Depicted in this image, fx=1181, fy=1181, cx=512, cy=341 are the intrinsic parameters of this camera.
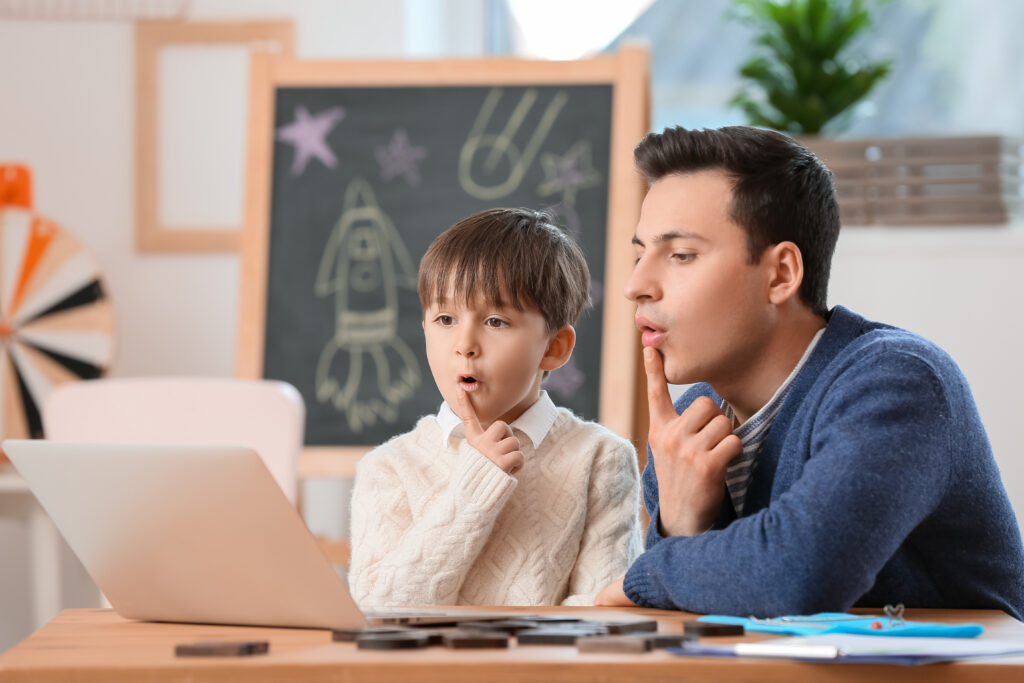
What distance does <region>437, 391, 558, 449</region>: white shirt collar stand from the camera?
4.48 ft

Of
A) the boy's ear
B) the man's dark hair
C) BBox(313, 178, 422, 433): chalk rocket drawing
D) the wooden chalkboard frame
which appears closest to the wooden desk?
the man's dark hair

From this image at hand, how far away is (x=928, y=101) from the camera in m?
3.19

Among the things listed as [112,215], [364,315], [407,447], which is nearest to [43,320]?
[112,215]

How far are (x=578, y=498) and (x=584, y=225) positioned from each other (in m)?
1.36

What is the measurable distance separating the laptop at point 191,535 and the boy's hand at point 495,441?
10.4 inches

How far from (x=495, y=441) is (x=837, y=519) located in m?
0.42

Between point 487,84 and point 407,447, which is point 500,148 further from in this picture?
point 407,447

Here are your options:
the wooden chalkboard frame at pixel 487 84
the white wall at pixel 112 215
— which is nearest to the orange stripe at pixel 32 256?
the white wall at pixel 112 215

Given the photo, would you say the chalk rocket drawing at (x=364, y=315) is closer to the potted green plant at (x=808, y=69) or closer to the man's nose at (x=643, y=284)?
the potted green plant at (x=808, y=69)

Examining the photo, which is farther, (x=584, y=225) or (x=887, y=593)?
(x=584, y=225)

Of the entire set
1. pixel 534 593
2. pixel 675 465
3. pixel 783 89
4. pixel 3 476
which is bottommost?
pixel 3 476

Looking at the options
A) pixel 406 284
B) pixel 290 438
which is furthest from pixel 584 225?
pixel 290 438

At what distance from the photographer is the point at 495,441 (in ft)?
4.11

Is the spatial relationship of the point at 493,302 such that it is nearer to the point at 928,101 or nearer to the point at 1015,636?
the point at 1015,636
